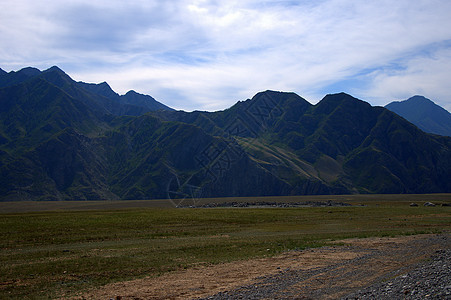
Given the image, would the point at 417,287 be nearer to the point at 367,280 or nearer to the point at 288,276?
the point at 367,280

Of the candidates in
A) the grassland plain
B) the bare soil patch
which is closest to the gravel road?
the bare soil patch

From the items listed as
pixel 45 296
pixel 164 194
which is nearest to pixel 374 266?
pixel 45 296

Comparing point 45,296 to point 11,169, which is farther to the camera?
point 11,169

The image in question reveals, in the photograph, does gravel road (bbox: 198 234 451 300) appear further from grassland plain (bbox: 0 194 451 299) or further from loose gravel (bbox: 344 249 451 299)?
grassland plain (bbox: 0 194 451 299)

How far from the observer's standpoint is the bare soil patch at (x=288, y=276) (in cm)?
1778

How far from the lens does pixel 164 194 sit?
636 ft

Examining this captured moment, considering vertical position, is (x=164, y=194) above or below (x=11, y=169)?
below

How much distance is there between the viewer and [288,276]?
20.8 m

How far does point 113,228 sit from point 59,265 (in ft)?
74.6

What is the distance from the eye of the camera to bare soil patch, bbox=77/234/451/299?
58.3 feet

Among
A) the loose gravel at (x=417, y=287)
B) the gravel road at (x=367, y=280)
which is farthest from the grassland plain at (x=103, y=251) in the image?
the loose gravel at (x=417, y=287)

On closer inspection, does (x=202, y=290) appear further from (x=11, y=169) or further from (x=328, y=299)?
(x=11, y=169)

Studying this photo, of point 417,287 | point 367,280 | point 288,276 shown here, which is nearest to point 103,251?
point 288,276

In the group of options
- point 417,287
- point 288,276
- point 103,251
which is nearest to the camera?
point 417,287
